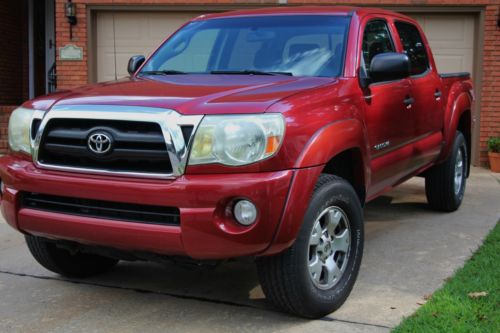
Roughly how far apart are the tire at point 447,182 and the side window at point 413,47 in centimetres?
98

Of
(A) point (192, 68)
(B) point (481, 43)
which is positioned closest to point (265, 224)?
(A) point (192, 68)

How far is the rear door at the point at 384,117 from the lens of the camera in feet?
13.7

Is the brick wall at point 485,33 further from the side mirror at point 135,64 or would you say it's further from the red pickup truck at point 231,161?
the red pickup truck at point 231,161

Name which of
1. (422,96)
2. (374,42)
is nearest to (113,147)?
(374,42)

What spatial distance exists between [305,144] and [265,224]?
0.50 metres

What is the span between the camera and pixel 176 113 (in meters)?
3.04

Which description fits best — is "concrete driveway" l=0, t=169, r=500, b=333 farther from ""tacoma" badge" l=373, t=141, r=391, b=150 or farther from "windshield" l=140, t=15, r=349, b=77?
"windshield" l=140, t=15, r=349, b=77

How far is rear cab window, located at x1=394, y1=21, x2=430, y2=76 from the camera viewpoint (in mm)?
5316

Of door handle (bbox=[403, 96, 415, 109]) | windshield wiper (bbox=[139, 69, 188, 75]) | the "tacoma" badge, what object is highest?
windshield wiper (bbox=[139, 69, 188, 75])

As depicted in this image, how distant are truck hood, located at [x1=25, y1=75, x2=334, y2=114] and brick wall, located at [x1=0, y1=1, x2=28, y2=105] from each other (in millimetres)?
8685

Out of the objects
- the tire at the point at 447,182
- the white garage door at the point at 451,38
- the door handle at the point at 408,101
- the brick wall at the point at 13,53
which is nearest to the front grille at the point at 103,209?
the door handle at the point at 408,101

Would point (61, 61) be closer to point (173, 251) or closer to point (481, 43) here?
point (481, 43)

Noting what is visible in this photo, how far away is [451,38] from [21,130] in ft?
25.1

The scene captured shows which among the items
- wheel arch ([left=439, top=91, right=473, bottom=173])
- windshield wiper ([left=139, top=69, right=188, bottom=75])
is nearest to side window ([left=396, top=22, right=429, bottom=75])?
wheel arch ([left=439, top=91, right=473, bottom=173])
